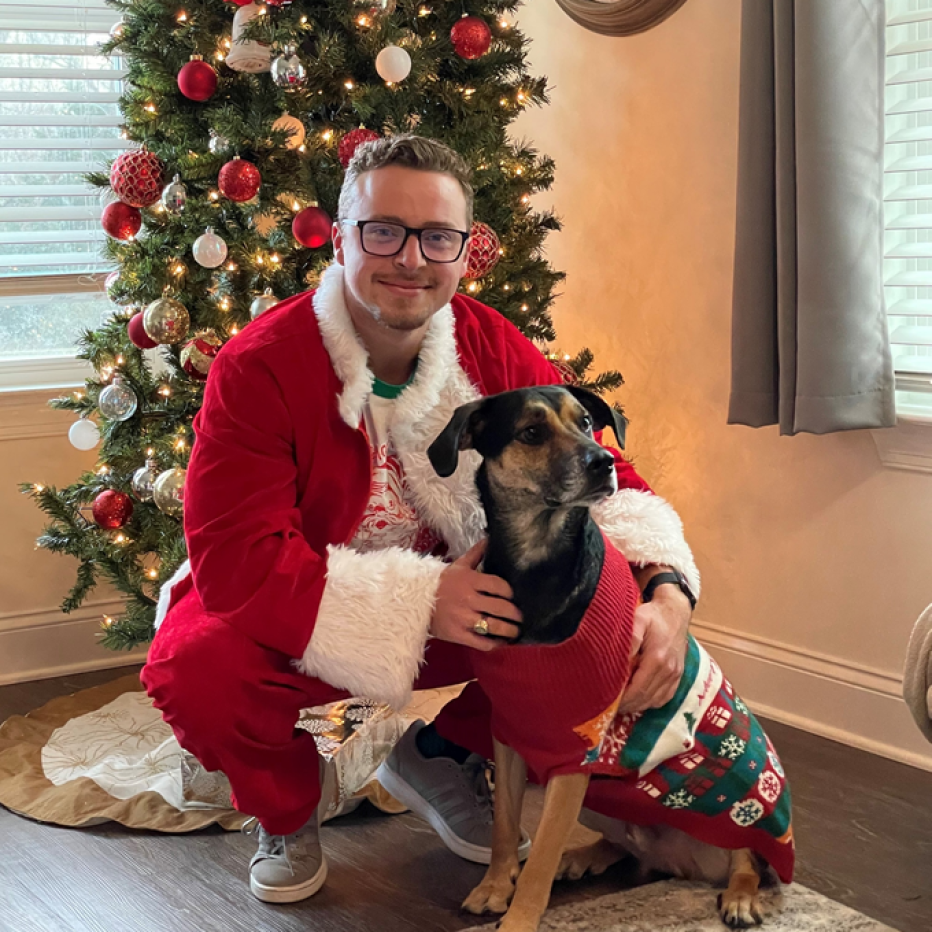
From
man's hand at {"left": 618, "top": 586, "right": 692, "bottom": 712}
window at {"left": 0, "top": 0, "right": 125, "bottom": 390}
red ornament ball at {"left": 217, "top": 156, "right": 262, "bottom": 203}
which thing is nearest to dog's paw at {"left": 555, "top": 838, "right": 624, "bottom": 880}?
man's hand at {"left": 618, "top": 586, "right": 692, "bottom": 712}

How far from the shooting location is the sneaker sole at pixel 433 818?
2.04 meters

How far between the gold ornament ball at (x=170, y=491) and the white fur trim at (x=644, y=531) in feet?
3.33

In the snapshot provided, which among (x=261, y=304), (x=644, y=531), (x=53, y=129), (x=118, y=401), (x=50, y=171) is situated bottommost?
(x=644, y=531)

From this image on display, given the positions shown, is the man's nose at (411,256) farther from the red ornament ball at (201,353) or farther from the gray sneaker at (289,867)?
the gray sneaker at (289,867)

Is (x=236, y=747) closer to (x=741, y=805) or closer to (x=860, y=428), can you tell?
(x=741, y=805)

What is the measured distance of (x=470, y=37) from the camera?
94.7 inches

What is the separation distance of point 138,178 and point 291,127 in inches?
15.3

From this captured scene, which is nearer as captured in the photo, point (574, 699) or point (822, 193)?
point (574, 699)

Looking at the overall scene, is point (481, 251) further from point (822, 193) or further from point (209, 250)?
point (822, 193)

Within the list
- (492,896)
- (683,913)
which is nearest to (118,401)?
(492,896)

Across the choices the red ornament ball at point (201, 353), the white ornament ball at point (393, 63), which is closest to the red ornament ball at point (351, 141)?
the white ornament ball at point (393, 63)

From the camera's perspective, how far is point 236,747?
181 cm

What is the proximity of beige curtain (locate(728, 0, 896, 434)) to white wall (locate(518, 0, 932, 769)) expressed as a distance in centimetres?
23

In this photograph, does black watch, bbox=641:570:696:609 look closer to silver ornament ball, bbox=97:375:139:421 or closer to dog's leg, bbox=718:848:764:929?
dog's leg, bbox=718:848:764:929
